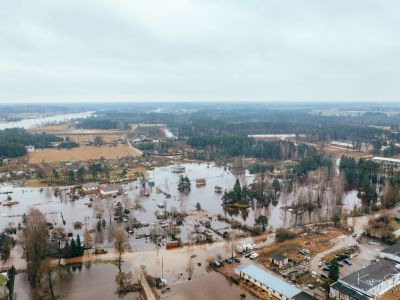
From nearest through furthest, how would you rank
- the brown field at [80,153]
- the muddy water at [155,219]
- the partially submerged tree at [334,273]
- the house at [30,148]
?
the partially submerged tree at [334,273] → the muddy water at [155,219] → the brown field at [80,153] → the house at [30,148]

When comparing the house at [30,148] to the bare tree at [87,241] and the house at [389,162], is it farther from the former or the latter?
the house at [389,162]

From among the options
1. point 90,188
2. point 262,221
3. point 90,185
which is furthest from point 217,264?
point 90,185

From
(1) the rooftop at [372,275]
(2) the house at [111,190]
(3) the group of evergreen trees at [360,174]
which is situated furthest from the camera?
(3) the group of evergreen trees at [360,174]

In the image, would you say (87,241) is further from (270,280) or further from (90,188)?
(90,188)

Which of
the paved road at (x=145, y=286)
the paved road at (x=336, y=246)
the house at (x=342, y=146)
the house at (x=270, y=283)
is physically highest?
the house at (x=342, y=146)

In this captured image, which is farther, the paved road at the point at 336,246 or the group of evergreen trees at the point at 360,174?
the group of evergreen trees at the point at 360,174

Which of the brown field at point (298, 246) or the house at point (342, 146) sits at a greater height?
the house at point (342, 146)

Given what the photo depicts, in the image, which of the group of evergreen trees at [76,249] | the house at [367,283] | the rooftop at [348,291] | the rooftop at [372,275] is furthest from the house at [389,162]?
the group of evergreen trees at [76,249]
